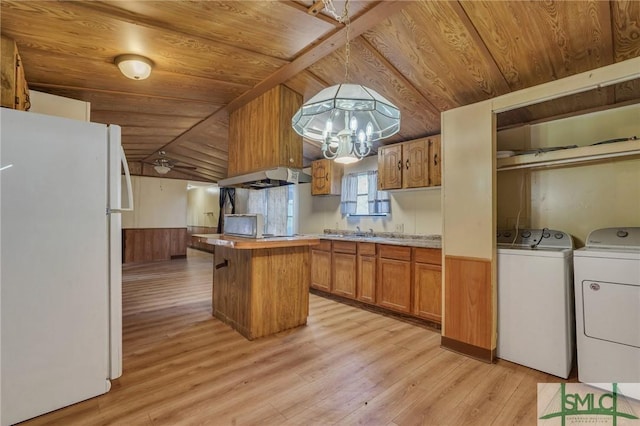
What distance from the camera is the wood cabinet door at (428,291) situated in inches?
126

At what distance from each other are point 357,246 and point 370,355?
167cm

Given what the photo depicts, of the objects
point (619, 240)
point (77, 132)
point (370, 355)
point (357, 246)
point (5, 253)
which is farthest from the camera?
point (357, 246)

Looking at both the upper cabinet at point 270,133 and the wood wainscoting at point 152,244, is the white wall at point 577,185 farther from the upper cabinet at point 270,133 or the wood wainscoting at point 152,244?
the wood wainscoting at point 152,244

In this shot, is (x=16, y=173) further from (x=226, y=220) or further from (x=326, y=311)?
(x=326, y=311)

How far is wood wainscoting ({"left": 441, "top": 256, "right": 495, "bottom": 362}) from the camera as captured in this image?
252cm

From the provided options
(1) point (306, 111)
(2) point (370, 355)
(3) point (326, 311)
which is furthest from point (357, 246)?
(1) point (306, 111)

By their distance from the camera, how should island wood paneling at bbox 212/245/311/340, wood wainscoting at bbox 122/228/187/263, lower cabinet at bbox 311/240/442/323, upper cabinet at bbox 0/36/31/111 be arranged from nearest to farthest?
upper cabinet at bbox 0/36/31/111 < island wood paneling at bbox 212/245/311/340 < lower cabinet at bbox 311/240/442/323 < wood wainscoting at bbox 122/228/187/263

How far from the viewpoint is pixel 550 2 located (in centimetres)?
193

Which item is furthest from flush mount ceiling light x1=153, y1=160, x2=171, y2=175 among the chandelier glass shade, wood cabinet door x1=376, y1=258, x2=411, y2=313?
wood cabinet door x1=376, y1=258, x2=411, y2=313

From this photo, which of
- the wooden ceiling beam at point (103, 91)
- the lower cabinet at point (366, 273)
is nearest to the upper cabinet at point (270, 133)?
the wooden ceiling beam at point (103, 91)

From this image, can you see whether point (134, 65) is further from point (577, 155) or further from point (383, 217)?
point (577, 155)

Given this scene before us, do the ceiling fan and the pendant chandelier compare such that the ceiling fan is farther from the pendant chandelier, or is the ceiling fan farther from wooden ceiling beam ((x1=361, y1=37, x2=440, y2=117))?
wooden ceiling beam ((x1=361, y1=37, x2=440, y2=117))

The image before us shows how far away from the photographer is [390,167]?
13.5 feet

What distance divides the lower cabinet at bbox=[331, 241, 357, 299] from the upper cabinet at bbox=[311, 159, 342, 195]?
44.1 inches
